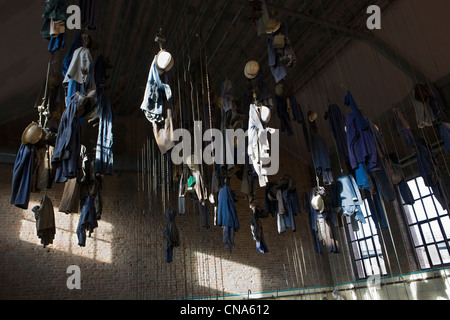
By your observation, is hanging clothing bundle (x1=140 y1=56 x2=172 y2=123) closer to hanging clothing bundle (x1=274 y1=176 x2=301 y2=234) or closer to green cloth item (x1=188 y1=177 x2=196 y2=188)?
green cloth item (x1=188 y1=177 x2=196 y2=188)

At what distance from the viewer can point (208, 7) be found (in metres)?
7.70

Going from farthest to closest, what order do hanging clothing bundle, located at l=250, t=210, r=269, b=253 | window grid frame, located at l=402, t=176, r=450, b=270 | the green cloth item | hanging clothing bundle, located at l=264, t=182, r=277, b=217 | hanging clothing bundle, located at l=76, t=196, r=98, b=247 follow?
window grid frame, located at l=402, t=176, r=450, b=270, hanging clothing bundle, located at l=264, t=182, r=277, b=217, hanging clothing bundle, located at l=250, t=210, r=269, b=253, hanging clothing bundle, located at l=76, t=196, r=98, b=247, the green cloth item

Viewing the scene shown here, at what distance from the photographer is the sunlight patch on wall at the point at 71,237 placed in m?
8.55

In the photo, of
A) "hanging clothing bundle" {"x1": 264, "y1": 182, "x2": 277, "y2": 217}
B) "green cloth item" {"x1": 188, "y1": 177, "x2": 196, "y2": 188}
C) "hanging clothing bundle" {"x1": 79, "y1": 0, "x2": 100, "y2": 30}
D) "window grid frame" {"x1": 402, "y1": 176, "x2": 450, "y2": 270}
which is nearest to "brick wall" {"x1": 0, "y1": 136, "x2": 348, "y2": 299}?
"hanging clothing bundle" {"x1": 264, "y1": 182, "x2": 277, "y2": 217}

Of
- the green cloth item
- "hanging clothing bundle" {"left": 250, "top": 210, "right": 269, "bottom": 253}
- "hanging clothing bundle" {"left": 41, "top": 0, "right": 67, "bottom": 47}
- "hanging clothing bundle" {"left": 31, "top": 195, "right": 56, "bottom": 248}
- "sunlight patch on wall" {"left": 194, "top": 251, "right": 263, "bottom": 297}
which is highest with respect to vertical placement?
"hanging clothing bundle" {"left": 41, "top": 0, "right": 67, "bottom": 47}

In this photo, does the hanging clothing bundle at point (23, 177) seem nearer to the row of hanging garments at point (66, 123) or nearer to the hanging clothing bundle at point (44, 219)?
the row of hanging garments at point (66, 123)

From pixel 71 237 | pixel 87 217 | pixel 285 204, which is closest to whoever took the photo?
pixel 87 217

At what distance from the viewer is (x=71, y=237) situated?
29.3ft

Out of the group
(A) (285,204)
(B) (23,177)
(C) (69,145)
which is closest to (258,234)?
(A) (285,204)

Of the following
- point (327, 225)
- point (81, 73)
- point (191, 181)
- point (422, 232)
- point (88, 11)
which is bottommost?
point (422, 232)

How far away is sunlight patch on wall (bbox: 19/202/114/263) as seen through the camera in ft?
28.0

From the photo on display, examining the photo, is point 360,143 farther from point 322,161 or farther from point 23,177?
point 23,177
